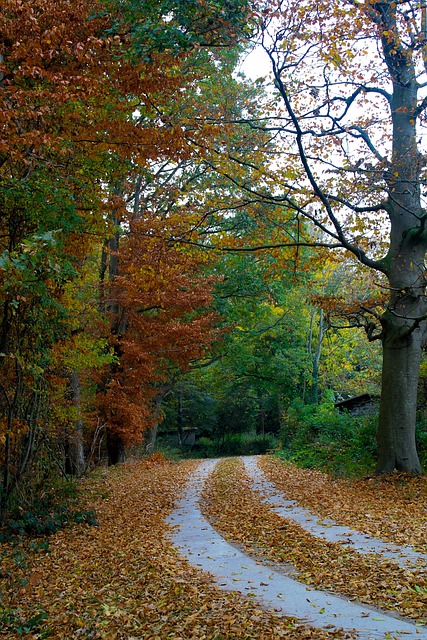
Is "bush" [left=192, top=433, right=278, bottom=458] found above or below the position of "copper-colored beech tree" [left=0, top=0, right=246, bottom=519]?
below

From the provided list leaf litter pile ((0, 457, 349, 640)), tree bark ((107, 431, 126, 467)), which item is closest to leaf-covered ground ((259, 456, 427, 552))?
leaf litter pile ((0, 457, 349, 640))

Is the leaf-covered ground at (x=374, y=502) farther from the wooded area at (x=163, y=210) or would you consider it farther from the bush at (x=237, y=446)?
the bush at (x=237, y=446)

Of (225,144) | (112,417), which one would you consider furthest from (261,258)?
(225,144)

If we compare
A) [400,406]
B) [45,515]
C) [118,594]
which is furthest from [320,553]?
[400,406]

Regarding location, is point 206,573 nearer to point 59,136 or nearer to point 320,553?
point 320,553

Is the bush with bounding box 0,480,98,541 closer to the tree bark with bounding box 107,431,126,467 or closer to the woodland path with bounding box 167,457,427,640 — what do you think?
the woodland path with bounding box 167,457,427,640

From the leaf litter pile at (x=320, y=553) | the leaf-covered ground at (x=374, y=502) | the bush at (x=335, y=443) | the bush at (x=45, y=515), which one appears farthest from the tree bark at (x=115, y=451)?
the bush at (x=45, y=515)

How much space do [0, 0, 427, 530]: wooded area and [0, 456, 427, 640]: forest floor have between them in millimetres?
1246

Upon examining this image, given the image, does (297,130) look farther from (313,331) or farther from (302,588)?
(313,331)

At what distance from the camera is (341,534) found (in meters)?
6.76

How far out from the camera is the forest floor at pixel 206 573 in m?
4.11

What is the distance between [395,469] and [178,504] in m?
4.04

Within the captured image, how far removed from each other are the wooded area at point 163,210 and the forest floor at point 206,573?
1.25 metres

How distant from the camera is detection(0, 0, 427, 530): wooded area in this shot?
6.52m
